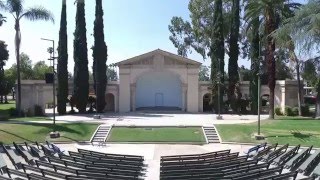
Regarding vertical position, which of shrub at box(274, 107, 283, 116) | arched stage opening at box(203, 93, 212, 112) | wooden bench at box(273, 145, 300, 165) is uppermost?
arched stage opening at box(203, 93, 212, 112)

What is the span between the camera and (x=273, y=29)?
39188 millimetres

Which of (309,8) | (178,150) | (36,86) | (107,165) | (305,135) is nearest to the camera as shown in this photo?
(107,165)

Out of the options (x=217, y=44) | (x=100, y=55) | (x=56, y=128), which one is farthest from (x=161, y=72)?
(x=56, y=128)

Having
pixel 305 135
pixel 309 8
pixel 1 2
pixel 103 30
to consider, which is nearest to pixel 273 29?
pixel 309 8

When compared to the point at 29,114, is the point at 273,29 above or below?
above

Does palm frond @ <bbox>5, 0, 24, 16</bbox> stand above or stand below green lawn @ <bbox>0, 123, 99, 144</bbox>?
above

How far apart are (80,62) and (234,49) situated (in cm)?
1876

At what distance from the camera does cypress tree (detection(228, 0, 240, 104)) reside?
50719 millimetres

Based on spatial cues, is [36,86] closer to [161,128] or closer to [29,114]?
[29,114]

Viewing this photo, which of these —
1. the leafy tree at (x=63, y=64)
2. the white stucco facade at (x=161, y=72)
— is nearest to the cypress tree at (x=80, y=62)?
the leafy tree at (x=63, y=64)

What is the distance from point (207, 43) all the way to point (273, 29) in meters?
24.0

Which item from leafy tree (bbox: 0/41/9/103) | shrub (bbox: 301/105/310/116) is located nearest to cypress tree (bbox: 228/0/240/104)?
shrub (bbox: 301/105/310/116)

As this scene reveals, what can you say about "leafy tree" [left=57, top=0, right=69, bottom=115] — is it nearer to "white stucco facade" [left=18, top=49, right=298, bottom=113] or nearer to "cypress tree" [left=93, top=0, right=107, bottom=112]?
"white stucco facade" [left=18, top=49, right=298, bottom=113]

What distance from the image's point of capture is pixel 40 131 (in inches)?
1305
